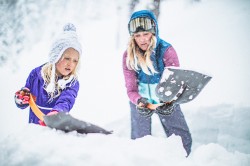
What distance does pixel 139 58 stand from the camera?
2.58 m

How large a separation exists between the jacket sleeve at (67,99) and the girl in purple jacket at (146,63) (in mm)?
610

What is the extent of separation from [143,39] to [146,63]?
0.26 m

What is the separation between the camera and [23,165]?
1093 millimetres

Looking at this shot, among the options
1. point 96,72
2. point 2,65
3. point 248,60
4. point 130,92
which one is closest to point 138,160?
point 130,92

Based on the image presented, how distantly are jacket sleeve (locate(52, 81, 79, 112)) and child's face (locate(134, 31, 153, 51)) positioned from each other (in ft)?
2.74

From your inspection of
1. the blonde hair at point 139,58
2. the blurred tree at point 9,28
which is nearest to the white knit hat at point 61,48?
the blonde hair at point 139,58

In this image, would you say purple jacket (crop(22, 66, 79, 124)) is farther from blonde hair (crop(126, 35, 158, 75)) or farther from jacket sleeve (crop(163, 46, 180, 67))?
jacket sleeve (crop(163, 46, 180, 67))

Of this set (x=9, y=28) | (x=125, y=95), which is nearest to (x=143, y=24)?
(x=125, y=95)

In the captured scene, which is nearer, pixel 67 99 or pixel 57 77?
pixel 67 99

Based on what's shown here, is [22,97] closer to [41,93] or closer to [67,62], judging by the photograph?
[41,93]

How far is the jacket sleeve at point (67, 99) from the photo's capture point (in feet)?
7.42

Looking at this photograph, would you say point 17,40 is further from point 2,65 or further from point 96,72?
point 96,72

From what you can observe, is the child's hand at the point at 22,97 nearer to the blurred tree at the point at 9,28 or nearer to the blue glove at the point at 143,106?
the blue glove at the point at 143,106

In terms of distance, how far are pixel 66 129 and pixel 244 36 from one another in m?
10.8
